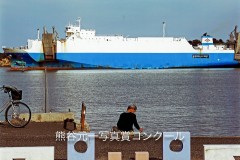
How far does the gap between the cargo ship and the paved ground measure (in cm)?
5180

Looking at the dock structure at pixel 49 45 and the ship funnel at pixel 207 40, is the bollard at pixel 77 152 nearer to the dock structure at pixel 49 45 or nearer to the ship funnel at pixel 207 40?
the dock structure at pixel 49 45

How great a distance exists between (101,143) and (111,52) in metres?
53.5

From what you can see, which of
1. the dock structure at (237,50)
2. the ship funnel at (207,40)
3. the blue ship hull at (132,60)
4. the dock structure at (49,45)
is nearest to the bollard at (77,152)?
the blue ship hull at (132,60)

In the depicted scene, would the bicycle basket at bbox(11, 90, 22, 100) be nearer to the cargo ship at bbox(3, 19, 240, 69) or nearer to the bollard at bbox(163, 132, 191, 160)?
the bollard at bbox(163, 132, 191, 160)

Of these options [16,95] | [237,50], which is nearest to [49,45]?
[237,50]

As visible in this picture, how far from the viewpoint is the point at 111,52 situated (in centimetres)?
6069

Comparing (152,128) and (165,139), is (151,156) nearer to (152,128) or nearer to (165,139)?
(165,139)

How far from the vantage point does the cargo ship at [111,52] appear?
60.7 metres

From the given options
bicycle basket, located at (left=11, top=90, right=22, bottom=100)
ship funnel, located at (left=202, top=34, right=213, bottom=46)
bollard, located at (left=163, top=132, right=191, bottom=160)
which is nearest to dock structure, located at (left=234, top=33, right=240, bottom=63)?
ship funnel, located at (left=202, top=34, right=213, bottom=46)

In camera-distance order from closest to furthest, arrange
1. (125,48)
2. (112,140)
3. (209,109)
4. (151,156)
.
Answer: (151,156) < (112,140) < (209,109) < (125,48)

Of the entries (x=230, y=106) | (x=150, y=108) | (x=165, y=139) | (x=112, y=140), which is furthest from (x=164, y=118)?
(x=165, y=139)

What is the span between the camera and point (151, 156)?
655 centimetres

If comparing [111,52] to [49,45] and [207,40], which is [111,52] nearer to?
[49,45]

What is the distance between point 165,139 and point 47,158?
3.68ft
